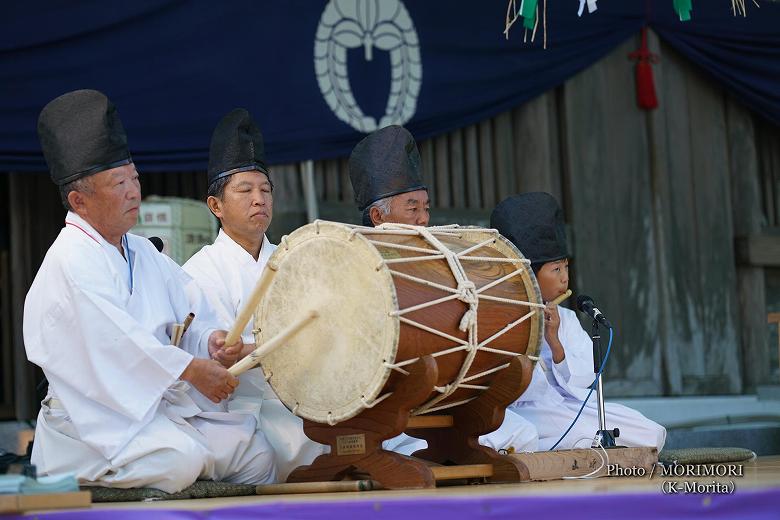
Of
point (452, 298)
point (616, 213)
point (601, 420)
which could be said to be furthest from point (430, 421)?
point (616, 213)

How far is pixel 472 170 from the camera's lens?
701 cm

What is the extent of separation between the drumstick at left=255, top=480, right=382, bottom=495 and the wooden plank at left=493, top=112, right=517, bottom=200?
368 centimetres

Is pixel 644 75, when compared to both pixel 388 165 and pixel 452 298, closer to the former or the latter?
pixel 388 165

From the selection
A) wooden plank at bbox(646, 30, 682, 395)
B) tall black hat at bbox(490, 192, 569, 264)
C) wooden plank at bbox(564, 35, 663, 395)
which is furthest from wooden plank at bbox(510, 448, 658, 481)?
wooden plank at bbox(646, 30, 682, 395)

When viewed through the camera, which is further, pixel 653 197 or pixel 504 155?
pixel 653 197

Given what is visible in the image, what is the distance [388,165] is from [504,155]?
2531 millimetres

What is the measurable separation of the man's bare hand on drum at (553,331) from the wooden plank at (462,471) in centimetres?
108

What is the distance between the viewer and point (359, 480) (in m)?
3.67

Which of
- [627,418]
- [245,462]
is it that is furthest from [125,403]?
[627,418]

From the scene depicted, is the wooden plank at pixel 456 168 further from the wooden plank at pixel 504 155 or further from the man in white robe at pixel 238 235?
the man in white robe at pixel 238 235

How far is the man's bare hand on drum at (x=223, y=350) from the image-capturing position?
12.7ft

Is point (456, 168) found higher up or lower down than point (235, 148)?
higher up

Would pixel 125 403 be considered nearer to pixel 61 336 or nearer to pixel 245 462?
pixel 61 336

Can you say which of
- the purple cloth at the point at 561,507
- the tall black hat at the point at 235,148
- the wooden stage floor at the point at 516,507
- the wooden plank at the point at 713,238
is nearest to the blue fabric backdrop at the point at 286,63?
the wooden plank at the point at 713,238
